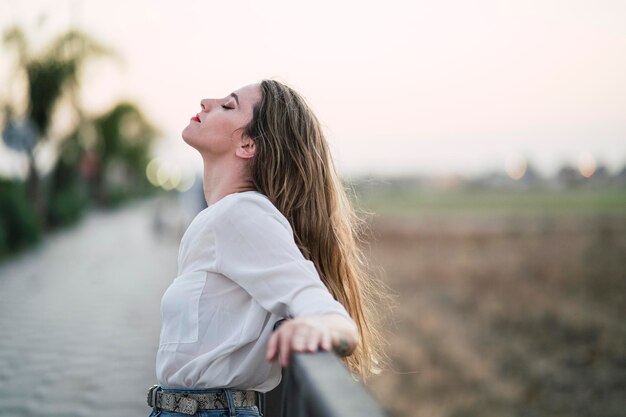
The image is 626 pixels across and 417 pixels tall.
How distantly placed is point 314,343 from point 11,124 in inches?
749

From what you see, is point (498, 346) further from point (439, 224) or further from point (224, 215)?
point (439, 224)

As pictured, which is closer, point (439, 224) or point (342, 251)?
point (342, 251)

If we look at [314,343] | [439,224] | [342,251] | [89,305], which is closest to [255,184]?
[342,251]

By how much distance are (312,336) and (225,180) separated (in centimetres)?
89

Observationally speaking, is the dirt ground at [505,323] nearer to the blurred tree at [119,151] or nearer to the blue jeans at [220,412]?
the blue jeans at [220,412]

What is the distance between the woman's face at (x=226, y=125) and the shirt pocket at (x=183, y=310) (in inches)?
18.8

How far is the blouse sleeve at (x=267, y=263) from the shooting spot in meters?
1.78

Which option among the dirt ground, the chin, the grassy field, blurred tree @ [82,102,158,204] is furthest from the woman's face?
blurred tree @ [82,102,158,204]

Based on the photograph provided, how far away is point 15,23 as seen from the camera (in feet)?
72.4

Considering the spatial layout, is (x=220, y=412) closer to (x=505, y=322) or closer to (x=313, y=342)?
(x=313, y=342)

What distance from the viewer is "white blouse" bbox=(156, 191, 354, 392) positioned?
6.23 feet

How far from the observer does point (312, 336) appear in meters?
1.56

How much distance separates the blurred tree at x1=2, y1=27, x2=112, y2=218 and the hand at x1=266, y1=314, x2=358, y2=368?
70.6 ft

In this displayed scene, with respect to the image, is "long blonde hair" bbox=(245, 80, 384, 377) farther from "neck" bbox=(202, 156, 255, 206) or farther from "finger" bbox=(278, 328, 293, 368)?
"finger" bbox=(278, 328, 293, 368)
